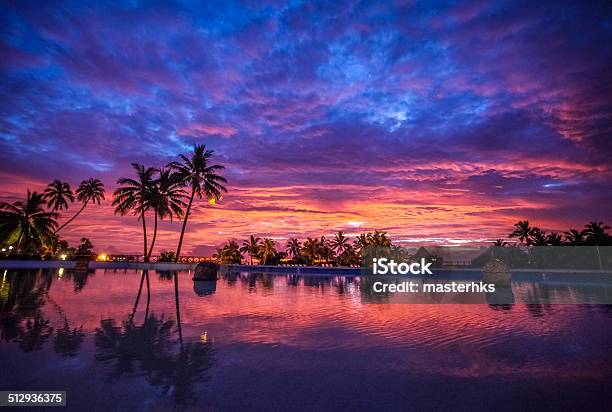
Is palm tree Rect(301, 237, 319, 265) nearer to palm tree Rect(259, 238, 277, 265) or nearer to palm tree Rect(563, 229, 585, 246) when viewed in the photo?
palm tree Rect(259, 238, 277, 265)

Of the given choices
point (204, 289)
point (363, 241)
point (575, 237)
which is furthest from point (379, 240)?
point (204, 289)

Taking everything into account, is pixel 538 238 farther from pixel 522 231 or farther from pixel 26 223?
pixel 26 223

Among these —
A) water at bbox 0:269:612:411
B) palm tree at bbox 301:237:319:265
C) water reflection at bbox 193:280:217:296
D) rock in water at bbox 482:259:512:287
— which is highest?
palm tree at bbox 301:237:319:265

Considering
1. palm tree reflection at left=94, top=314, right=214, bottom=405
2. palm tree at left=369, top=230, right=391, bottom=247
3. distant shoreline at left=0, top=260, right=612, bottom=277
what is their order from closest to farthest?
palm tree reflection at left=94, top=314, right=214, bottom=405, distant shoreline at left=0, top=260, right=612, bottom=277, palm tree at left=369, top=230, right=391, bottom=247

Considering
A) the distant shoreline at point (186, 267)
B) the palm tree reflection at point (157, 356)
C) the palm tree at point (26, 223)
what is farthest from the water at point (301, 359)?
the palm tree at point (26, 223)

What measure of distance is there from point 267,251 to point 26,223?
45.1 m

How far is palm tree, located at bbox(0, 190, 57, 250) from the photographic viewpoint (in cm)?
3969

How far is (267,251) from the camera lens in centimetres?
7700

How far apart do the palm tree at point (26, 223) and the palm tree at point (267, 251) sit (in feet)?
137

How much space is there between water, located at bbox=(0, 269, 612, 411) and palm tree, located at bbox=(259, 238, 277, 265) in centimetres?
6457

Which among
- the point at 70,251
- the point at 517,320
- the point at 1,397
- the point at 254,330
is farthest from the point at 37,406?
the point at 70,251

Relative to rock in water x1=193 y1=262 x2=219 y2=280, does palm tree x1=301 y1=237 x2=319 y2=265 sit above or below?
above

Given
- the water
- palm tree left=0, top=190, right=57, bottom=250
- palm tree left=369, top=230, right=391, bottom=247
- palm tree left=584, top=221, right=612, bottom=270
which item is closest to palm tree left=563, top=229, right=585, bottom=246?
palm tree left=584, top=221, right=612, bottom=270

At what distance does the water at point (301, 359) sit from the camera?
4992mm
